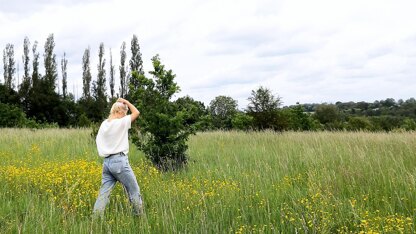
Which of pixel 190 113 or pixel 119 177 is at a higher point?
pixel 190 113

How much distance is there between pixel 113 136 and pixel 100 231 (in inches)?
63.3

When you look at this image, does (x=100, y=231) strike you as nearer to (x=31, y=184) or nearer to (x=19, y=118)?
(x=31, y=184)

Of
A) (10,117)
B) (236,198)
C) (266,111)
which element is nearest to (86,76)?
(10,117)

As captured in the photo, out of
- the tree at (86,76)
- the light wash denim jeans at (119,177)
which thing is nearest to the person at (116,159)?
the light wash denim jeans at (119,177)

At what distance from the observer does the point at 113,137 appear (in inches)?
210

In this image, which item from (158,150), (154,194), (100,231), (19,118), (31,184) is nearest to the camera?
(100,231)

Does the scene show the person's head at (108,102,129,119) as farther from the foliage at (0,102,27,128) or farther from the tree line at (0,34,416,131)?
the foliage at (0,102,27,128)

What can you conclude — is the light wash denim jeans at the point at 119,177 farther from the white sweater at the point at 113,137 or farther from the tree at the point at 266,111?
the tree at the point at 266,111

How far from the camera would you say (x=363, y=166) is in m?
6.65

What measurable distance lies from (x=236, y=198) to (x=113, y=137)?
6.36 feet

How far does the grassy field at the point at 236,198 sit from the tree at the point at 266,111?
292 inches

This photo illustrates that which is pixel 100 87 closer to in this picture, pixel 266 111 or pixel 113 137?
pixel 266 111

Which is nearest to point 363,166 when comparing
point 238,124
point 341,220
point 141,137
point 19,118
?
point 341,220

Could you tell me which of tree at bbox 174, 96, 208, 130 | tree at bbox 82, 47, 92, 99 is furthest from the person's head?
tree at bbox 82, 47, 92, 99
